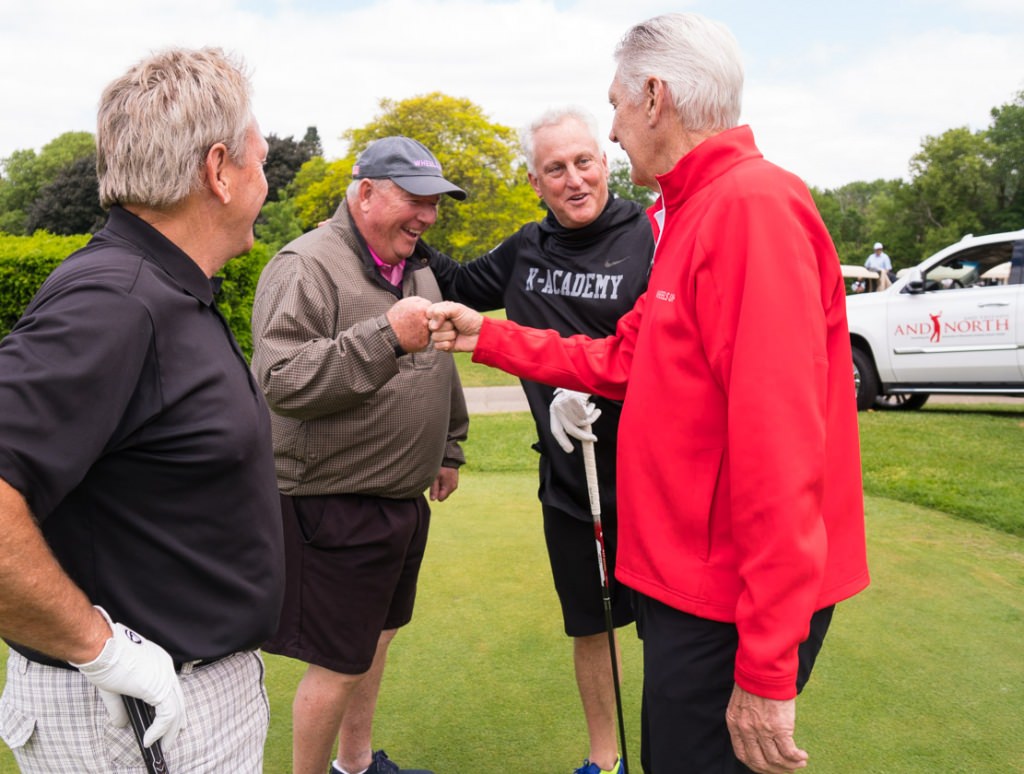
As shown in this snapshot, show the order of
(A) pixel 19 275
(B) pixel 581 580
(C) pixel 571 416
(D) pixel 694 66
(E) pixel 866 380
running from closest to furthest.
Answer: (D) pixel 694 66 < (C) pixel 571 416 < (B) pixel 581 580 < (A) pixel 19 275 < (E) pixel 866 380

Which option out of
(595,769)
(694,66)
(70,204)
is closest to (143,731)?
(694,66)

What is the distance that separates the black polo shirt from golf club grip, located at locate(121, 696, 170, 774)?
10cm

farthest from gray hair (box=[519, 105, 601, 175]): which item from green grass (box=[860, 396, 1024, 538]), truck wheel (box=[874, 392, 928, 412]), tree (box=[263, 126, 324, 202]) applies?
tree (box=[263, 126, 324, 202])

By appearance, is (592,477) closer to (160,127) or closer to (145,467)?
(145,467)

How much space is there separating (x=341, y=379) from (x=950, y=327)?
8556 millimetres

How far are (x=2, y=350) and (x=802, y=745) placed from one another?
2.69 metres

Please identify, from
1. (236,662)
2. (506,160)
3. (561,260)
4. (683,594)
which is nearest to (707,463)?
(683,594)

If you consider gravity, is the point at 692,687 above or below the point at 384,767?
above

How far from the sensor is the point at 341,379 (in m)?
2.46

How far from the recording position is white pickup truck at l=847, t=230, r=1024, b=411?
29.9 ft

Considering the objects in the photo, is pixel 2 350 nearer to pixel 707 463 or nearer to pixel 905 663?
pixel 707 463

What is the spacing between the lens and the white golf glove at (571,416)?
9.17 ft

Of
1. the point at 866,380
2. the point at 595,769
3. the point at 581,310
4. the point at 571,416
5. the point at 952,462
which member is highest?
the point at 581,310

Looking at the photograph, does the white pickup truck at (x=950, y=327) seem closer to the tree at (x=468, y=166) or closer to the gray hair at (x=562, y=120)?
the gray hair at (x=562, y=120)
